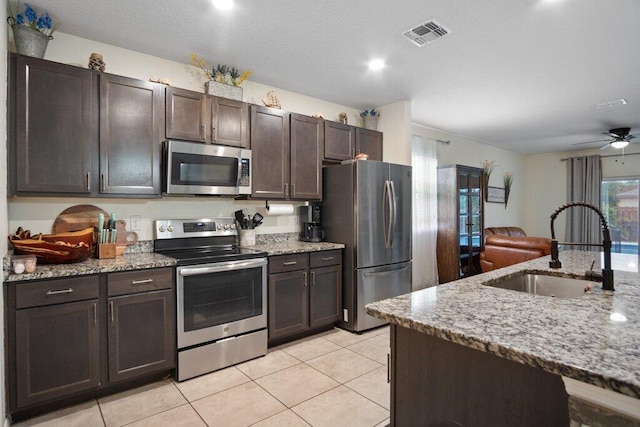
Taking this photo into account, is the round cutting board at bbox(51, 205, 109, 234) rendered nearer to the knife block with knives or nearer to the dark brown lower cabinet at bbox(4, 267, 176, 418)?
the knife block with knives

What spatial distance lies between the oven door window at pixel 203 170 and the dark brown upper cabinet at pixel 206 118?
17 cm

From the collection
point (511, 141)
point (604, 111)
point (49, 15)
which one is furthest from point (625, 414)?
point (511, 141)

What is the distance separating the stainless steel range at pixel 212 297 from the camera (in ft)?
8.24

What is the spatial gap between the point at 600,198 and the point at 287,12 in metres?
7.62

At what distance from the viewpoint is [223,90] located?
3059 mm

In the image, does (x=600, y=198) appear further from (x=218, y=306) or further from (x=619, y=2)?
(x=218, y=306)

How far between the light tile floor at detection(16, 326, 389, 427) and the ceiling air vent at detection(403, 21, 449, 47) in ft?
8.62

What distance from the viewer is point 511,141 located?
663cm

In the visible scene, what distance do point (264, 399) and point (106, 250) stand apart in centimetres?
157

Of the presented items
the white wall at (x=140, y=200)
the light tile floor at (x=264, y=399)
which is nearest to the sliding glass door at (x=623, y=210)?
the light tile floor at (x=264, y=399)

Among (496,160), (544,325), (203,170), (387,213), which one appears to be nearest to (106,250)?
(203,170)

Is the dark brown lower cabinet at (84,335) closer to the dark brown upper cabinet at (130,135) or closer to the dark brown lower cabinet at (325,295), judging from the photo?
the dark brown upper cabinet at (130,135)

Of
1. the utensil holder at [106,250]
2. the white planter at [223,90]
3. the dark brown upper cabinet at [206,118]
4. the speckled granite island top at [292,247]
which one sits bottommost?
the speckled granite island top at [292,247]

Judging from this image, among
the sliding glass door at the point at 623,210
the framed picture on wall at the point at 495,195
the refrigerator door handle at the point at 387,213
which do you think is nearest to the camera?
the refrigerator door handle at the point at 387,213
